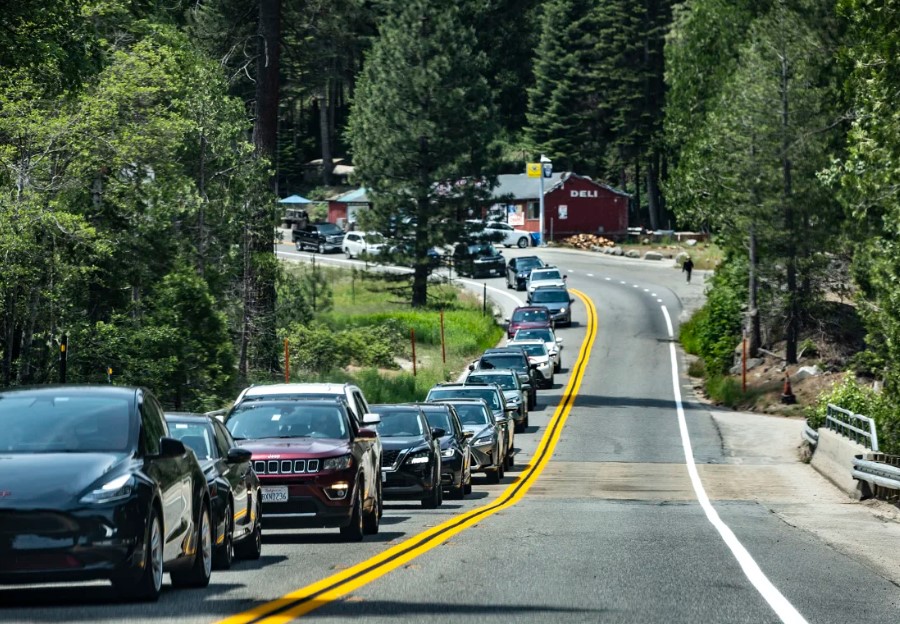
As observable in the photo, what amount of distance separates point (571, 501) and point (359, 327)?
3906 cm

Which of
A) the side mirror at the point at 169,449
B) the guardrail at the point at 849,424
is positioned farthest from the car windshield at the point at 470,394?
the side mirror at the point at 169,449

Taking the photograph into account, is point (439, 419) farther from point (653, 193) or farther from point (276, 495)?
point (653, 193)

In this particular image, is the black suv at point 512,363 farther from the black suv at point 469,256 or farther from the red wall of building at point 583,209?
the red wall of building at point 583,209

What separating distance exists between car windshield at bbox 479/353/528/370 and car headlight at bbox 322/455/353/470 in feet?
108

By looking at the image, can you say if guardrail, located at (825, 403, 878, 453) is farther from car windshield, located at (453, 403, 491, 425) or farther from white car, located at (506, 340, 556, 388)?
white car, located at (506, 340, 556, 388)

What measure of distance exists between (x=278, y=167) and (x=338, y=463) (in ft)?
121

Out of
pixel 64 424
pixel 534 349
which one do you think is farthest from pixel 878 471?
pixel 534 349

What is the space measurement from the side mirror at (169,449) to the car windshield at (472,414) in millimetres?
19985

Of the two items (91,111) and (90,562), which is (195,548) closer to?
(90,562)

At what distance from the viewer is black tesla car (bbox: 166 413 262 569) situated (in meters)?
13.3

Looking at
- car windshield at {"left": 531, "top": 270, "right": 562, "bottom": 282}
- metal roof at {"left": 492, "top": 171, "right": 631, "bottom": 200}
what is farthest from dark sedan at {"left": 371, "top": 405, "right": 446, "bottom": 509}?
metal roof at {"left": 492, "top": 171, "right": 631, "bottom": 200}

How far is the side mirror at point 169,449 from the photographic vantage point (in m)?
10.7

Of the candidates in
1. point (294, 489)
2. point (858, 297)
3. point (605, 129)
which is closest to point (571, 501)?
point (294, 489)

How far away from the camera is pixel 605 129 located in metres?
124
